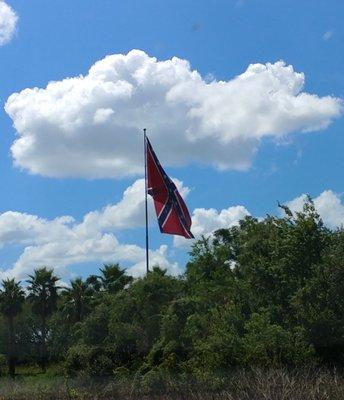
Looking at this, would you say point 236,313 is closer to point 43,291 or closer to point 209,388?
point 209,388

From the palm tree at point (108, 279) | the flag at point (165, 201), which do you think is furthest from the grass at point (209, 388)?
the palm tree at point (108, 279)

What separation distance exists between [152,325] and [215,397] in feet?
70.9

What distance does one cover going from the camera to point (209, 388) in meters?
19.5

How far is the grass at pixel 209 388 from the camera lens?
15852 mm

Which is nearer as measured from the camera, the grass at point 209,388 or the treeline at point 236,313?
the grass at point 209,388

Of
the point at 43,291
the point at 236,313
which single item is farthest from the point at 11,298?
the point at 236,313

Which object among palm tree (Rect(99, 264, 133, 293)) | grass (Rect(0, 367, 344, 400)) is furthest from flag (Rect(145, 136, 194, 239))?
palm tree (Rect(99, 264, 133, 293))

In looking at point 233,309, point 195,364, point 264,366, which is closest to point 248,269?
point 233,309

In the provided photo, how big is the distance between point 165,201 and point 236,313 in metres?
11.3

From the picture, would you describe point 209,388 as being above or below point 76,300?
below

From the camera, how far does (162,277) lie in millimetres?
42469

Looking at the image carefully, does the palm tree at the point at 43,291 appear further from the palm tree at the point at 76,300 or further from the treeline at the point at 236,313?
the treeline at the point at 236,313

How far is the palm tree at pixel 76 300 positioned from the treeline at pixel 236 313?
686 inches

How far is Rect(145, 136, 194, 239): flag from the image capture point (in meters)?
36.4
